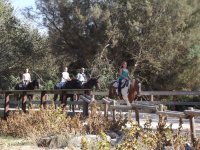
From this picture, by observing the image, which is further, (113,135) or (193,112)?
(113,135)

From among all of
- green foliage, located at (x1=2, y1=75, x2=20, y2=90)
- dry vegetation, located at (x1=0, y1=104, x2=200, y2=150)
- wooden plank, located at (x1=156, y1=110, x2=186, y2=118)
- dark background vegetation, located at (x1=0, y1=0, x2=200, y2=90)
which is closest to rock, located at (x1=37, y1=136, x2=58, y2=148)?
dry vegetation, located at (x1=0, y1=104, x2=200, y2=150)

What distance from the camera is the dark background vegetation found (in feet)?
112

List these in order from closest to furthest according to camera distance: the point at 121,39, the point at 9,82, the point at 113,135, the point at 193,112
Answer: the point at 193,112 → the point at 113,135 → the point at 121,39 → the point at 9,82

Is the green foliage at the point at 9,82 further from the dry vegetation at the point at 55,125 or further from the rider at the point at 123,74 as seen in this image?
the dry vegetation at the point at 55,125

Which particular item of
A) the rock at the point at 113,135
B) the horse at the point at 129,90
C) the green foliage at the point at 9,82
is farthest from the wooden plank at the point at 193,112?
the green foliage at the point at 9,82

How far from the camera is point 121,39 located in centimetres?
3431

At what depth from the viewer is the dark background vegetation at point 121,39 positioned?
34.1 m

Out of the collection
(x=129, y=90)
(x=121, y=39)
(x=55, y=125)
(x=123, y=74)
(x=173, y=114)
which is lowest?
(x=55, y=125)

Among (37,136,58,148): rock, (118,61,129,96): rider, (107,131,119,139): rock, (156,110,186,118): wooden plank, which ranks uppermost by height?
(118,61,129,96): rider

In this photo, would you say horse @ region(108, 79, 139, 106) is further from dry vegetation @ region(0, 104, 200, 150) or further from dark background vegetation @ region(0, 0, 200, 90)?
dark background vegetation @ region(0, 0, 200, 90)

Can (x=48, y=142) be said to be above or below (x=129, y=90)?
below

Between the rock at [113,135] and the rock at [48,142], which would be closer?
the rock at [48,142]

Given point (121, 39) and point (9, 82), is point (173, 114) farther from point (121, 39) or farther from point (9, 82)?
point (9, 82)

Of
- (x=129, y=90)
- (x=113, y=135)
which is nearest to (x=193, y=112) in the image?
(x=113, y=135)
